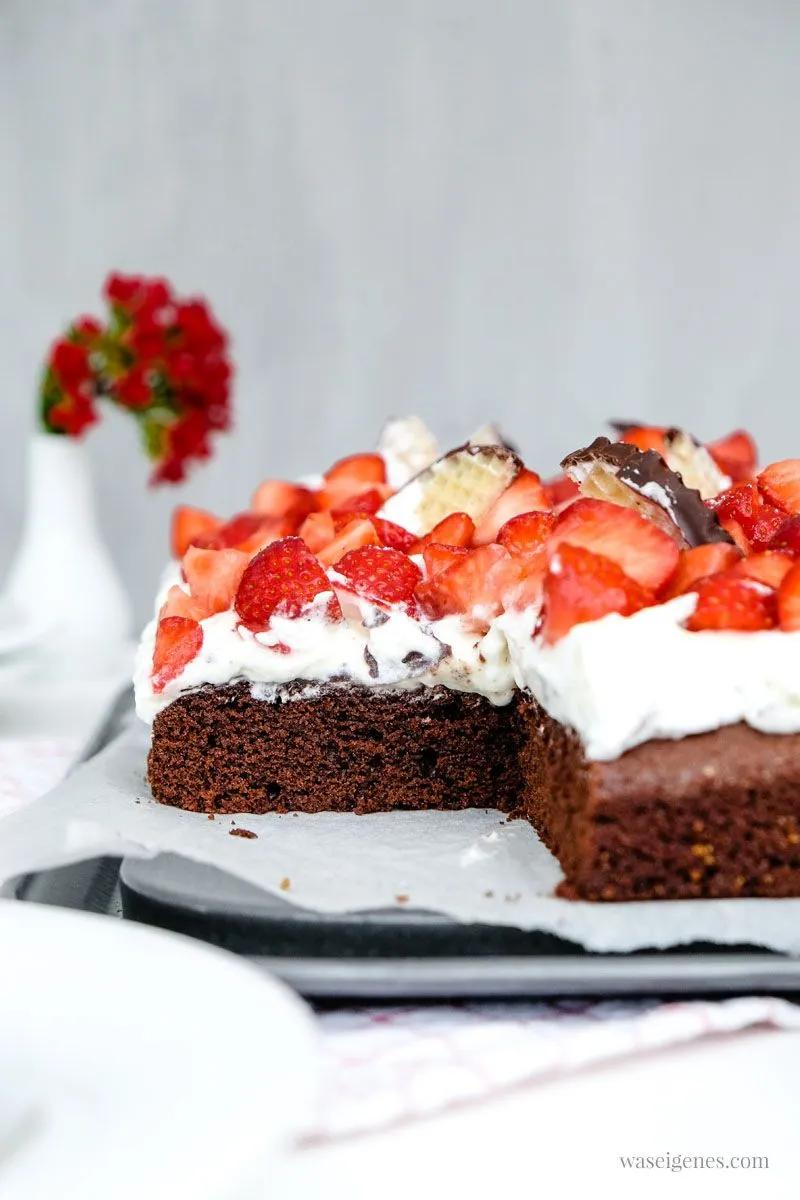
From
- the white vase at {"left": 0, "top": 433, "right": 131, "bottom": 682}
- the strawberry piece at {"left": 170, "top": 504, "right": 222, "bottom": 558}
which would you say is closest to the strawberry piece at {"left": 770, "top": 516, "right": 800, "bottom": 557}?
the strawberry piece at {"left": 170, "top": 504, "right": 222, "bottom": 558}

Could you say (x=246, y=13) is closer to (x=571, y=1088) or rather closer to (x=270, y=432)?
(x=270, y=432)

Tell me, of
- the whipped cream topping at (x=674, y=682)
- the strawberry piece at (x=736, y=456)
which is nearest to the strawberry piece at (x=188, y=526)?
the strawberry piece at (x=736, y=456)

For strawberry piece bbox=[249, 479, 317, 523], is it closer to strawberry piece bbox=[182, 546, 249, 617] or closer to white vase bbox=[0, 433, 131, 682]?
strawberry piece bbox=[182, 546, 249, 617]

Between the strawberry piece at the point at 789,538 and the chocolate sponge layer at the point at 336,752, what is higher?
the strawberry piece at the point at 789,538

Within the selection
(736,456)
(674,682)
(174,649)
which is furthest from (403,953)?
(736,456)

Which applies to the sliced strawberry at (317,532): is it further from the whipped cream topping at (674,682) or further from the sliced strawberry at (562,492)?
the whipped cream topping at (674,682)
